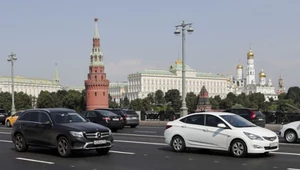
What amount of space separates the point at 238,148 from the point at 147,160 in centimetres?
287

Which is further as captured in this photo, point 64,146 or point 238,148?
point 64,146

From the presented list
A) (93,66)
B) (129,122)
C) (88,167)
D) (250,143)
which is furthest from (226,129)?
(93,66)

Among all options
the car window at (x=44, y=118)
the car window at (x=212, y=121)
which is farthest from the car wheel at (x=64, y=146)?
the car window at (x=212, y=121)

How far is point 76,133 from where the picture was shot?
44.7 ft

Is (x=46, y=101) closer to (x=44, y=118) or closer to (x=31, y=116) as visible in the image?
(x=31, y=116)

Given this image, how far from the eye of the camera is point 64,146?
14.0m

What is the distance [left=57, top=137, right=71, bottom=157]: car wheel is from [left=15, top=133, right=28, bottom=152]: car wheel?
6.81 ft

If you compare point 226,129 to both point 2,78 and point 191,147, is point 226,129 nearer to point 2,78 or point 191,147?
point 191,147

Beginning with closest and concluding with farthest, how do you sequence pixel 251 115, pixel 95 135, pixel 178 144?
pixel 95 135
pixel 178 144
pixel 251 115

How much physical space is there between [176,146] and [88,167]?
4273 mm

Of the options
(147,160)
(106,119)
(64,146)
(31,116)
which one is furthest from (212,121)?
(106,119)

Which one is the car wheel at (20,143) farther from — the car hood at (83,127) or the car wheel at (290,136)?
the car wheel at (290,136)

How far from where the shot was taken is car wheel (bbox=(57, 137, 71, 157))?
45.4 ft

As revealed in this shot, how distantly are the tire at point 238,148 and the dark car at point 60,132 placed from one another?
394 cm
